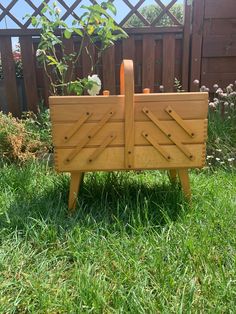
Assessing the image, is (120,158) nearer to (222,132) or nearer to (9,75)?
(222,132)

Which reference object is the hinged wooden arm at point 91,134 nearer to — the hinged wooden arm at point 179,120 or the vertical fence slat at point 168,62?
the hinged wooden arm at point 179,120

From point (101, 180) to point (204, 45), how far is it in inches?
80.6

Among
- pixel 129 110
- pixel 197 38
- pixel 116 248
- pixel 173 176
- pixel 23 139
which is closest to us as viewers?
pixel 116 248

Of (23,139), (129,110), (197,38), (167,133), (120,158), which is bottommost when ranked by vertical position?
(23,139)

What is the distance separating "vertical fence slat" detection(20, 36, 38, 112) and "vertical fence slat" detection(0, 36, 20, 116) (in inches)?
5.1

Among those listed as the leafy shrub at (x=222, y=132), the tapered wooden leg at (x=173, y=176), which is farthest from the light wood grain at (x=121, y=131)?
the leafy shrub at (x=222, y=132)

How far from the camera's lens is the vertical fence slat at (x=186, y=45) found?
3289 millimetres

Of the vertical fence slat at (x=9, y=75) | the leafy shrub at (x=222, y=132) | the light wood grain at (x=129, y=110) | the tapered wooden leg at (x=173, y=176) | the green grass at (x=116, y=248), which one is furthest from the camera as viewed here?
the vertical fence slat at (x=9, y=75)

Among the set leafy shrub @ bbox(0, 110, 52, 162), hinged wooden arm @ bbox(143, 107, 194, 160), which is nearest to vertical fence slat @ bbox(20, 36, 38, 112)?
leafy shrub @ bbox(0, 110, 52, 162)

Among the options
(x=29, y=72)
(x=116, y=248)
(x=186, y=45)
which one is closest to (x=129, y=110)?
(x=116, y=248)

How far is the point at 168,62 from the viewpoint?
11.3ft

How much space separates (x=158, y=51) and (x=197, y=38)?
43cm

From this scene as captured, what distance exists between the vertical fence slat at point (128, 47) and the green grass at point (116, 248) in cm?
167

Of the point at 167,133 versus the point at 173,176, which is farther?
the point at 173,176
